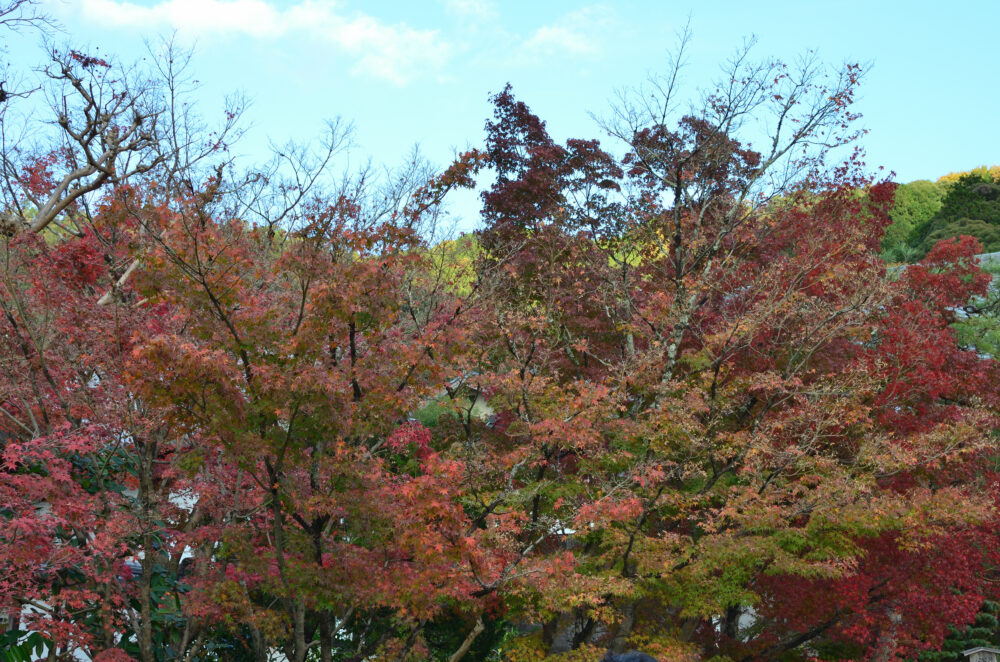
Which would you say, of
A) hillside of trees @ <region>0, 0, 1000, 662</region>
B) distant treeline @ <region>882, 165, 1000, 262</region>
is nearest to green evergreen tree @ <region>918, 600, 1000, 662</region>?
hillside of trees @ <region>0, 0, 1000, 662</region>

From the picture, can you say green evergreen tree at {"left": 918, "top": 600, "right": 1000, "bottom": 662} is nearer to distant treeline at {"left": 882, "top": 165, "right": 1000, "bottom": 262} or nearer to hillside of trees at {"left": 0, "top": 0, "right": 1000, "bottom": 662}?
hillside of trees at {"left": 0, "top": 0, "right": 1000, "bottom": 662}

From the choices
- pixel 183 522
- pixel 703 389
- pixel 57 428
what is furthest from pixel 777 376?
pixel 57 428

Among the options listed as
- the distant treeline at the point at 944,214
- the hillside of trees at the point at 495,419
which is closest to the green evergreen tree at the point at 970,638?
the hillside of trees at the point at 495,419

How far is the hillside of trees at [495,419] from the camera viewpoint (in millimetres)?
8906

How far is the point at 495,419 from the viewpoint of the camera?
59.1 feet

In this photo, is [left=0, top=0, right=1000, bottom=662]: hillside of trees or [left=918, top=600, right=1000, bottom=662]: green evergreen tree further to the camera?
[left=918, top=600, right=1000, bottom=662]: green evergreen tree

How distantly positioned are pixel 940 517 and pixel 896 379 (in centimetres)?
311

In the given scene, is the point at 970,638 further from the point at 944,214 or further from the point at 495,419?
the point at 944,214

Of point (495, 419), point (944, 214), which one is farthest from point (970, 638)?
point (944, 214)

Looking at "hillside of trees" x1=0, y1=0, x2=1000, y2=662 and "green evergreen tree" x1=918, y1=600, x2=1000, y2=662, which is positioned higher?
"hillside of trees" x1=0, y1=0, x2=1000, y2=662

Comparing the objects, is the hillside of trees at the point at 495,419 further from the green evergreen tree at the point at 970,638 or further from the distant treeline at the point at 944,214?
the distant treeline at the point at 944,214

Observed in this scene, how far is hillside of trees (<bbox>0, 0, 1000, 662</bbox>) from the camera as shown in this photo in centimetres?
891

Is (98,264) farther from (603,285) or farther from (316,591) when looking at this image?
(603,285)

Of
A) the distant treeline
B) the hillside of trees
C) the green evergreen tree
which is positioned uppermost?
the distant treeline
